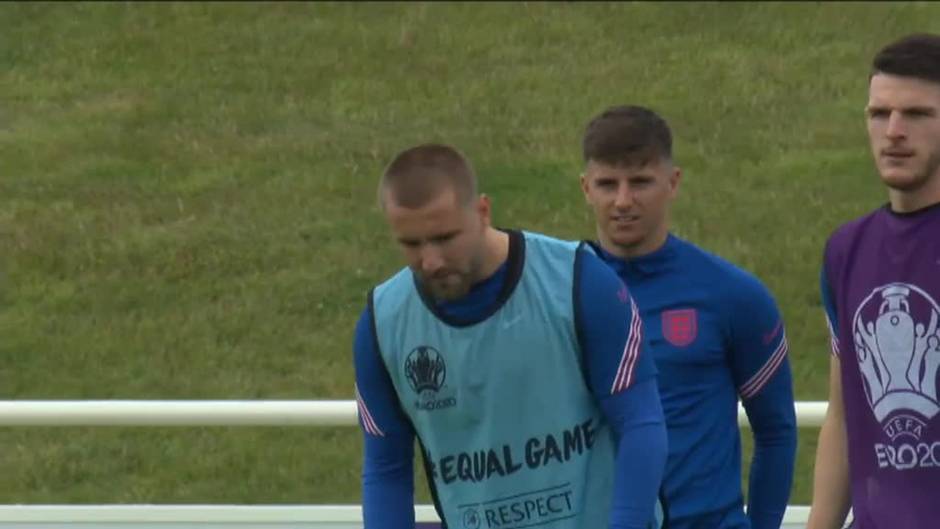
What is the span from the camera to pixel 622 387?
3.17 meters

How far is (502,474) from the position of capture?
325 centimetres

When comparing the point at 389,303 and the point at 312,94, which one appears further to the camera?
the point at 312,94

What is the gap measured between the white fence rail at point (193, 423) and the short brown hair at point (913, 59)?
1254mm

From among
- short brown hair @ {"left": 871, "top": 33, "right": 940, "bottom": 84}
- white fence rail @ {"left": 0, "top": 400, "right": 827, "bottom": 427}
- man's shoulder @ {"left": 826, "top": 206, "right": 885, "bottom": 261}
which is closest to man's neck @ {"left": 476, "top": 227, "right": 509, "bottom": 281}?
man's shoulder @ {"left": 826, "top": 206, "right": 885, "bottom": 261}

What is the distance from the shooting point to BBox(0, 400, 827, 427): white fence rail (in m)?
4.64

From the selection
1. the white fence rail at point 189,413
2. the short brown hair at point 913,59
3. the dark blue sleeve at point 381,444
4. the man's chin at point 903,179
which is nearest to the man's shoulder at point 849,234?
the man's chin at point 903,179

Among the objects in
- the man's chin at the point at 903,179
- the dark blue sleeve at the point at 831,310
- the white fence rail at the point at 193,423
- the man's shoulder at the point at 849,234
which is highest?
the man's chin at the point at 903,179

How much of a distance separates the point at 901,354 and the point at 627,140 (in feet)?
2.85

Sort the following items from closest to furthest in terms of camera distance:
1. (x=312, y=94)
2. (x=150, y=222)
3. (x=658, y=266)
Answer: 1. (x=658, y=266)
2. (x=150, y=222)
3. (x=312, y=94)

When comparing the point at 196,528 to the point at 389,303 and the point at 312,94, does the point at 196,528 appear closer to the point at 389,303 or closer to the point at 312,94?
the point at 389,303

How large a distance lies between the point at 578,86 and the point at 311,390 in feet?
14.6

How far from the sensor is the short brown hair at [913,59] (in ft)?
10.4

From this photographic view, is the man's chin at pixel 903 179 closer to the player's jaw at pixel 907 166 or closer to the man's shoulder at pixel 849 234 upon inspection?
the player's jaw at pixel 907 166

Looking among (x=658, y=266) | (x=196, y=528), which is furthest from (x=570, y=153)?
(x=658, y=266)
